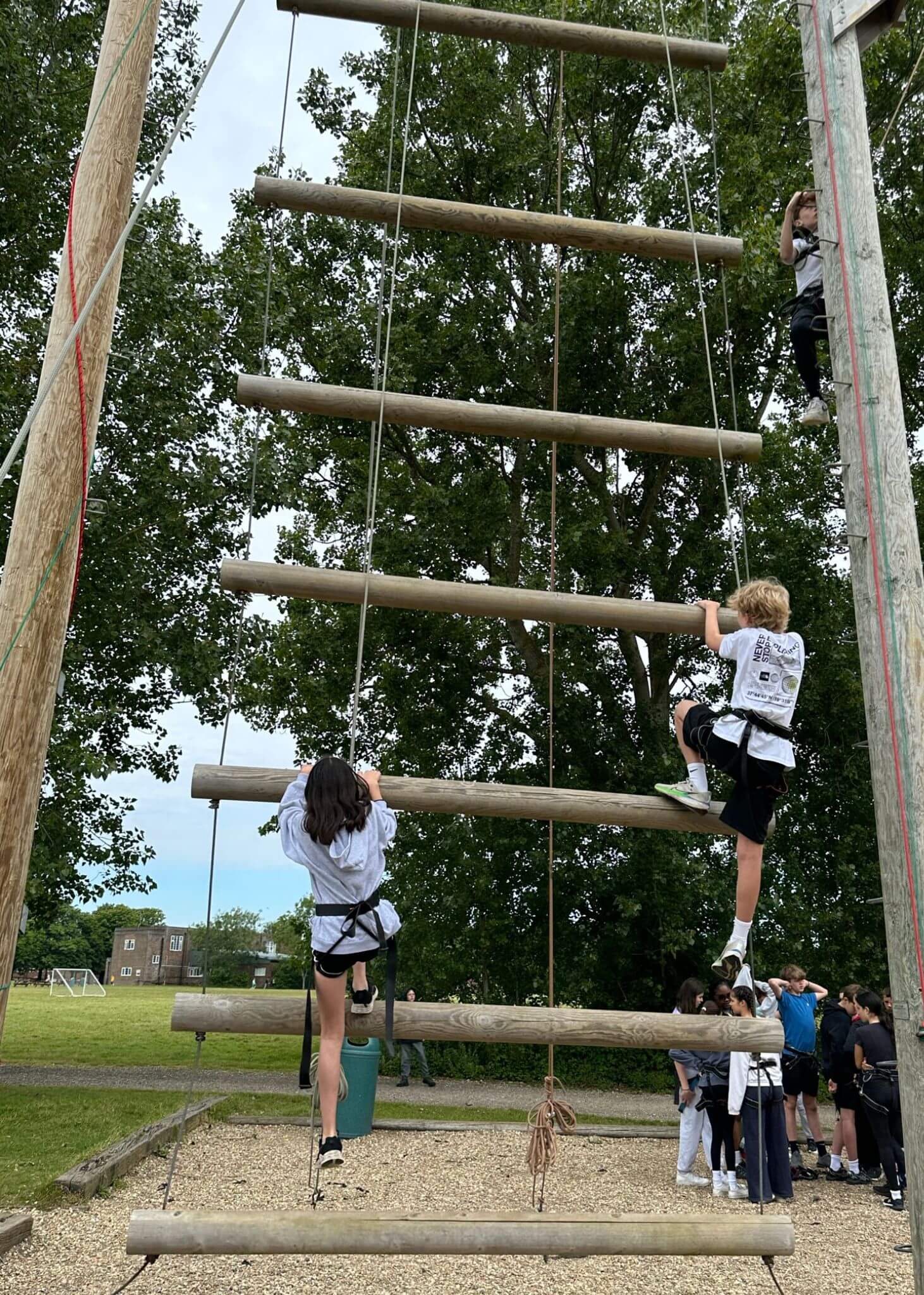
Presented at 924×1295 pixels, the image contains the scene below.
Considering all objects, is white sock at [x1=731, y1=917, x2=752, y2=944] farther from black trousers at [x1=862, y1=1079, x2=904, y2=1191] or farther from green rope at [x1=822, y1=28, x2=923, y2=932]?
black trousers at [x1=862, y1=1079, x2=904, y2=1191]

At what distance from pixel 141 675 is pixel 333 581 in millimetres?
10077

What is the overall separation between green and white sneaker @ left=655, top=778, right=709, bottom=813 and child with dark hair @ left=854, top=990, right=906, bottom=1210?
4852 millimetres

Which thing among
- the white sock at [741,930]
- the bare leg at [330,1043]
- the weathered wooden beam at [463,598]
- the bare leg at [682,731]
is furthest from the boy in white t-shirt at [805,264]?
the bare leg at [330,1043]

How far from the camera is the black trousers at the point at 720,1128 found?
8.50 metres

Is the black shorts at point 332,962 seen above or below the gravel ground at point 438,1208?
above

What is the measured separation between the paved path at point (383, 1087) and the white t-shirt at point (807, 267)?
1074 cm

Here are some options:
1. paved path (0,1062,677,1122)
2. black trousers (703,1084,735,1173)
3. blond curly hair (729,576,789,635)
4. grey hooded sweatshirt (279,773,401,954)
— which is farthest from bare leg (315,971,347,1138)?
paved path (0,1062,677,1122)

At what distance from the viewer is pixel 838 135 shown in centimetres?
488

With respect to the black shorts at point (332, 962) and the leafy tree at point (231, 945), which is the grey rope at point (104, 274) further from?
the leafy tree at point (231, 945)

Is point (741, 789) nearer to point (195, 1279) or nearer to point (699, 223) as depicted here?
point (195, 1279)

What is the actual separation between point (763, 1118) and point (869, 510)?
17.6 feet

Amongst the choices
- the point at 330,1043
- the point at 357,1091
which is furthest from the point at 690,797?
the point at 357,1091

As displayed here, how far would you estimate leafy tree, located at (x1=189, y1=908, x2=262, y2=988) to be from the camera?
53031mm

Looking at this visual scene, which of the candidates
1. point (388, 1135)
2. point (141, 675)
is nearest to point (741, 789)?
point (388, 1135)
